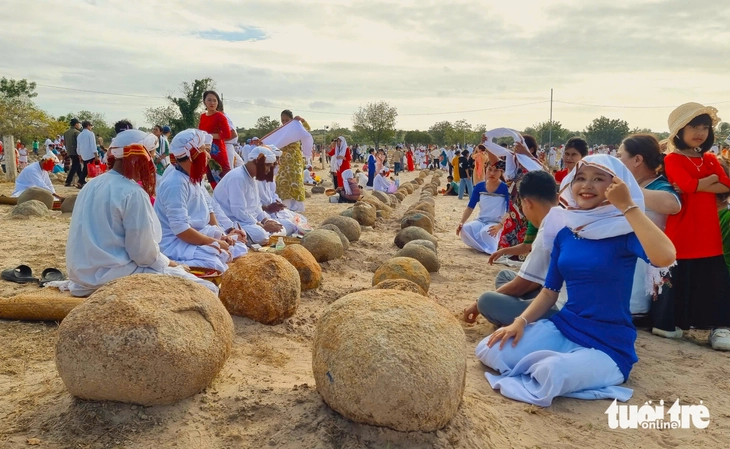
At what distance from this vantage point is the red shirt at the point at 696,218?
4891 mm

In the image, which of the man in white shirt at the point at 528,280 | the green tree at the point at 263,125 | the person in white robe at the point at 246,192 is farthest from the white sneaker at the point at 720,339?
the green tree at the point at 263,125

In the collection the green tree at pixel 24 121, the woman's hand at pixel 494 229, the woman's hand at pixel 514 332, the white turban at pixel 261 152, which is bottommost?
the woman's hand at pixel 514 332

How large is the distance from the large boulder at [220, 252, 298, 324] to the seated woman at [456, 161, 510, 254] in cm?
433

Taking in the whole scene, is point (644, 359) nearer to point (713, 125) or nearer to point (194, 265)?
point (713, 125)

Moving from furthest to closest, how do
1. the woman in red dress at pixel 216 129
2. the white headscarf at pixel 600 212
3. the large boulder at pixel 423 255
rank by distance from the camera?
the woman in red dress at pixel 216 129 < the large boulder at pixel 423 255 < the white headscarf at pixel 600 212

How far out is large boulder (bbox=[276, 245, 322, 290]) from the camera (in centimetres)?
615

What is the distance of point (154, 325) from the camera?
3141mm

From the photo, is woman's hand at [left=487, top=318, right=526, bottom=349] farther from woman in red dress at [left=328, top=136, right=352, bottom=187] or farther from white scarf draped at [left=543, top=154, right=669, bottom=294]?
woman in red dress at [left=328, top=136, right=352, bottom=187]

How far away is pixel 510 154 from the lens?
26.4 ft

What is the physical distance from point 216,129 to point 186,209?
414cm

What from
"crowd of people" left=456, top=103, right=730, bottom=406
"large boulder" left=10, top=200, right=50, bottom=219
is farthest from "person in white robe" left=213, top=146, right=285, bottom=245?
"large boulder" left=10, top=200, right=50, bottom=219

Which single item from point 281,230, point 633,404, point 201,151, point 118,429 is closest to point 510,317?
point 633,404

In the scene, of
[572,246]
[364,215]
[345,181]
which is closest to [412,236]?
[364,215]

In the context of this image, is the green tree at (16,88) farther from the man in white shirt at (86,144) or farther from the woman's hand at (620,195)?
the woman's hand at (620,195)
